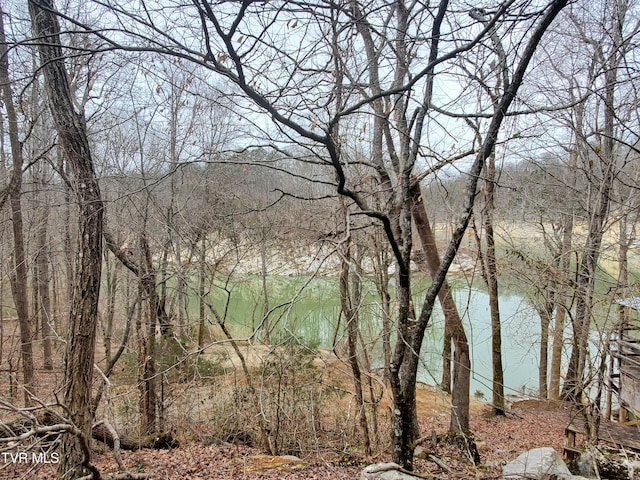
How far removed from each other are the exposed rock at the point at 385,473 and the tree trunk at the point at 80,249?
297cm

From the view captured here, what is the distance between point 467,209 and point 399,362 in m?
1.46

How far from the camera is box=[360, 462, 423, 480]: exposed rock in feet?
9.48

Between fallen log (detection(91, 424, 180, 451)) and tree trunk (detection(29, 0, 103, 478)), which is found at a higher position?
tree trunk (detection(29, 0, 103, 478))

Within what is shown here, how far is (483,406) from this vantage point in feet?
32.8

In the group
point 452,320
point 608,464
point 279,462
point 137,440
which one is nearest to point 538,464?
point 608,464

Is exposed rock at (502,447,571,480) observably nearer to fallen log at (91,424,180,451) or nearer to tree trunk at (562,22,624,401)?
tree trunk at (562,22,624,401)

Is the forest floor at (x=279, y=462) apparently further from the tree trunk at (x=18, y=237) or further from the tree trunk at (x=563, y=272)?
the tree trunk at (x=18, y=237)

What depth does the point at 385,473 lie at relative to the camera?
3.01 m

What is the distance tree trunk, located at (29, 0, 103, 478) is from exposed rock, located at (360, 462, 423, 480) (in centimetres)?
297

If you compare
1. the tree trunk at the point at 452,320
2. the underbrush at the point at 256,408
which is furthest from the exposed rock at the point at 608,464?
the underbrush at the point at 256,408

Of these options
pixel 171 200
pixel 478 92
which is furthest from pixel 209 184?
pixel 478 92

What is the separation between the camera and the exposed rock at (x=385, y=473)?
9.48ft

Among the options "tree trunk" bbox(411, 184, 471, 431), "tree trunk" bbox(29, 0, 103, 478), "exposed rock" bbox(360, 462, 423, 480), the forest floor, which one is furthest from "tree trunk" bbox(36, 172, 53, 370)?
"tree trunk" bbox(411, 184, 471, 431)

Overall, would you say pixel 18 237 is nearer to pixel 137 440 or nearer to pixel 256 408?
pixel 137 440
